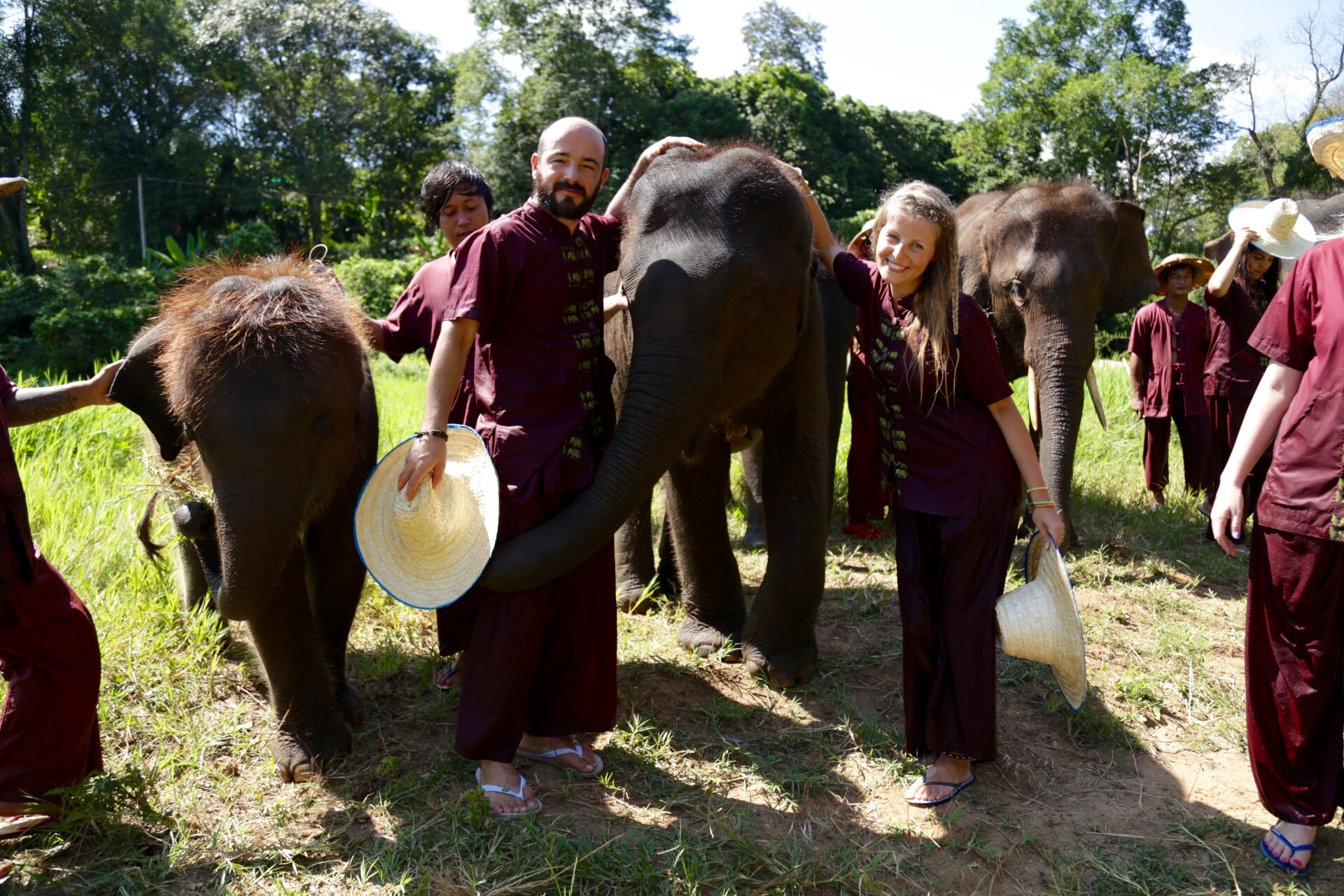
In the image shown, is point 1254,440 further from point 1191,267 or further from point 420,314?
point 1191,267

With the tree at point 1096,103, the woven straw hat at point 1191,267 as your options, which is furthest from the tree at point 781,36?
the woven straw hat at point 1191,267

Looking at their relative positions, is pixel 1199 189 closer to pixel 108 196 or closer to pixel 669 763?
pixel 669 763

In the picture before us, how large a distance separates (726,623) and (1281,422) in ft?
8.06

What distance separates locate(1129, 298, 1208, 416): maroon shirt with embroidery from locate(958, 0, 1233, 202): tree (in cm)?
2204

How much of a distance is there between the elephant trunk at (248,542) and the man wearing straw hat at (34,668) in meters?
0.48

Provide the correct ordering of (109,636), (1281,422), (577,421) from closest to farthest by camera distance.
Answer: (1281,422), (577,421), (109,636)

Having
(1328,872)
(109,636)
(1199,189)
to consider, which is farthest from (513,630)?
(1199,189)

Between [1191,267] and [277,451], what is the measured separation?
274 inches

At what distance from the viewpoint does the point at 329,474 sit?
11.1 feet

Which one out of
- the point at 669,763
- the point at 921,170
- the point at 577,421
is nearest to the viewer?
the point at 577,421

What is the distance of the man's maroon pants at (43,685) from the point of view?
2.91 m

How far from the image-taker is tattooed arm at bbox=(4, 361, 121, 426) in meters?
3.17

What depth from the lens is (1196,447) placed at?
751 centimetres

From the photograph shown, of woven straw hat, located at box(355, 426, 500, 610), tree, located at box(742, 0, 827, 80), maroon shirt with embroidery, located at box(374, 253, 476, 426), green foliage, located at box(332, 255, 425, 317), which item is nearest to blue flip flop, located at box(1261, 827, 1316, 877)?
woven straw hat, located at box(355, 426, 500, 610)
